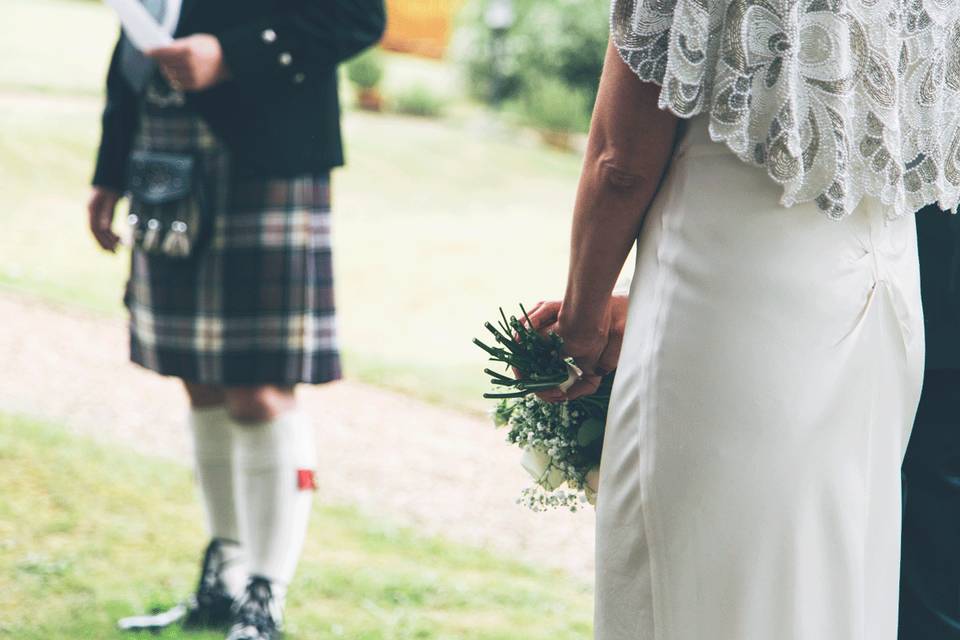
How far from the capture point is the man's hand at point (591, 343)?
5.44 ft

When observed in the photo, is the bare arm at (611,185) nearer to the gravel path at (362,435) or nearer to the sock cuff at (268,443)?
the sock cuff at (268,443)

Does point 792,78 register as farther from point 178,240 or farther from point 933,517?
point 178,240

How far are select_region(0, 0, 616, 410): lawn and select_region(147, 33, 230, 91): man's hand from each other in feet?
10.7

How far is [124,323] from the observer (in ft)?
22.7

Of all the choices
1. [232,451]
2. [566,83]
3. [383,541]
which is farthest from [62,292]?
[566,83]

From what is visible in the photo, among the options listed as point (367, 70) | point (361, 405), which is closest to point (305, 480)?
point (361, 405)

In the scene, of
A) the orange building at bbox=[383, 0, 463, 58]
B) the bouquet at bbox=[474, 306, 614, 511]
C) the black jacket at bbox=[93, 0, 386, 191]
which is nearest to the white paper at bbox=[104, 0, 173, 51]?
the black jacket at bbox=[93, 0, 386, 191]

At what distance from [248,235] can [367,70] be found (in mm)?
11790

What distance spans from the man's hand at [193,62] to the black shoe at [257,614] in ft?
3.76

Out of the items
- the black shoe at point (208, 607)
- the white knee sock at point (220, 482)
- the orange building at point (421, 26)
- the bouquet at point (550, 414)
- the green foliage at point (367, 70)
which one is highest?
the orange building at point (421, 26)

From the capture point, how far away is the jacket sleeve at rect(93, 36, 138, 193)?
2945mm

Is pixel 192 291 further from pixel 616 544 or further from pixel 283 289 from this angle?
pixel 616 544

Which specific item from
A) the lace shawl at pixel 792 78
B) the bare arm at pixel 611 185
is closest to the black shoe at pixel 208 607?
the bare arm at pixel 611 185

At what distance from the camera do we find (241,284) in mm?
2830
